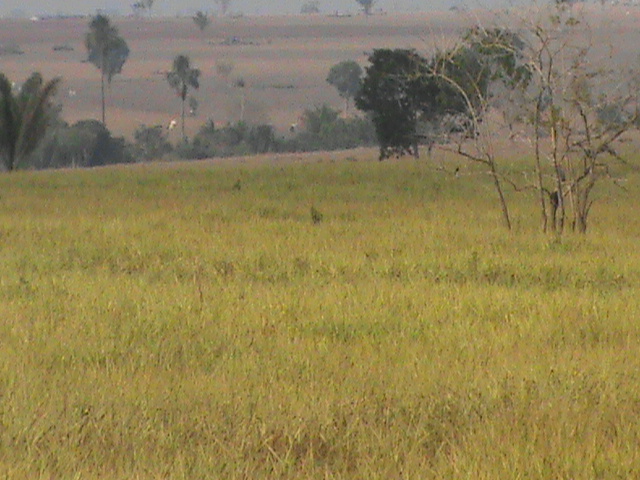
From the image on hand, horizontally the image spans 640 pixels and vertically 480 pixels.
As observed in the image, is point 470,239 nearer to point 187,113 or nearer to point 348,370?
point 348,370

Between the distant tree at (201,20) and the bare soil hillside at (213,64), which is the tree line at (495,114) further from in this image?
the distant tree at (201,20)

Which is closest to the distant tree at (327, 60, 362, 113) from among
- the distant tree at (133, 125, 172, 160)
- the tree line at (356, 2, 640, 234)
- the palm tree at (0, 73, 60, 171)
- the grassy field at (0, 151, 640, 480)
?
the distant tree at (133, 125, 172, 160)

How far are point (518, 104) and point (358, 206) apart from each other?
3.93m

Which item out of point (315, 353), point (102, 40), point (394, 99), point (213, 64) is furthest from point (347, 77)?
point (315, 353)

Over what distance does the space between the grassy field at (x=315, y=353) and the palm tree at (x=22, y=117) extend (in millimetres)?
19717

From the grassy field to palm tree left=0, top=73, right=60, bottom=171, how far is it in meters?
19.7

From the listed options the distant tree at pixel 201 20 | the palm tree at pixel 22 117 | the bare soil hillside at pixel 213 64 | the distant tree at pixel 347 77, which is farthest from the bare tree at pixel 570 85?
the distant tree at pixel 201 20

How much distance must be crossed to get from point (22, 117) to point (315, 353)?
96.2ft

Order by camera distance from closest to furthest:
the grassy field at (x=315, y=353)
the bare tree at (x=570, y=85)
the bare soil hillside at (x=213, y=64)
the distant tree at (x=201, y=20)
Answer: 1. the grassy field at (x=315, y=353)
2. the bare tree at (x=570, y=85)
3. the bare soil hillside at (x=213, y=64)
4. the distant tree at (x=201, y=20)

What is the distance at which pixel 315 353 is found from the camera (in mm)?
7559

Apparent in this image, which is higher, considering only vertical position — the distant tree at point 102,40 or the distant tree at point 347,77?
the distant tree at point 102,40

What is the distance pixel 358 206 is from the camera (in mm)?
19812

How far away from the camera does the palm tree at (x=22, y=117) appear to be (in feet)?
113

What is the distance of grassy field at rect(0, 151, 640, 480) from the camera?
5.52 meters
